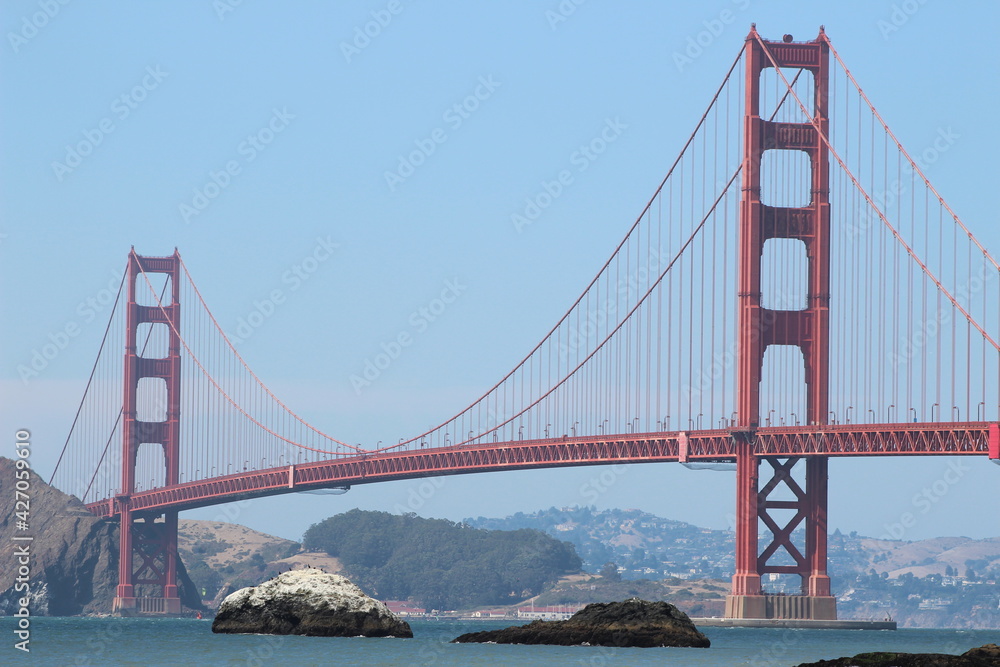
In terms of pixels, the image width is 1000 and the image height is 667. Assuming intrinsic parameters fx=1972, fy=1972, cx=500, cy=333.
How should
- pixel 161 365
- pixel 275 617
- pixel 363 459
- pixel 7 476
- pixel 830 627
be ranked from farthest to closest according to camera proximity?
1. pixel 7 476
2. pixel 161 365
3. pixel 363 459
4. pixel 830 627
5. pixel 275 617

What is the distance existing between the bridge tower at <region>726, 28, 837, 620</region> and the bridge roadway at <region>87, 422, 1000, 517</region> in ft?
4.11

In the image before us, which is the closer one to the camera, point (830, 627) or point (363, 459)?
point (830, 627)

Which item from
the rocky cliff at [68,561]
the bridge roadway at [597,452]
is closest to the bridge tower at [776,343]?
the bridge roadway at [597,452]

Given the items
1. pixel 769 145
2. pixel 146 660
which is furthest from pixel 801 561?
pixel 146 660

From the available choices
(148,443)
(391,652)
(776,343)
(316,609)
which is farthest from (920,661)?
(148,443)

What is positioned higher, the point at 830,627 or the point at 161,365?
the point at 161,365

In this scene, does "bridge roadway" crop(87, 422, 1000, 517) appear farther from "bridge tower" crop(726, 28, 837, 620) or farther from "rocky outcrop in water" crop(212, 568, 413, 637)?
"rocky outcrop in water" crop(212, 568, 413, 637)

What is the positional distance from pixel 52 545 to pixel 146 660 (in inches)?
3158

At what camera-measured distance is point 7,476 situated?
147 m

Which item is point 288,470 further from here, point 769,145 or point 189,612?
point 769,145

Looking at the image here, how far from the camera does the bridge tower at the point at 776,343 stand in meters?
80.7

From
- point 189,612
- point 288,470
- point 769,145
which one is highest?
point 769,145

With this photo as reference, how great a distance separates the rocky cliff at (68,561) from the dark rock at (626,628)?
76.2m

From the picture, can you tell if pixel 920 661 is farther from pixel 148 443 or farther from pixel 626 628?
pixel 148 443
